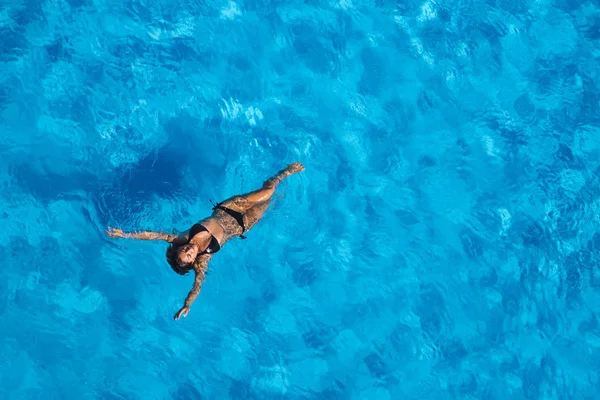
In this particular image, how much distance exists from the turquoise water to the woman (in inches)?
86.3

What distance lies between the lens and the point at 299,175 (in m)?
11.0

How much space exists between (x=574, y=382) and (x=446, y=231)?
3.67 m

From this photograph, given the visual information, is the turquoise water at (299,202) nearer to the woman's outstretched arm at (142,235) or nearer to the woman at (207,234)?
the woman at (207,234)

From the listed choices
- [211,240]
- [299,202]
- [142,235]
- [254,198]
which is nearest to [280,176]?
[254,198]

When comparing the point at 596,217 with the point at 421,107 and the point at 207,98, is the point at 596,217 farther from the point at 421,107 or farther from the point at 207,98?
the point at 207,98

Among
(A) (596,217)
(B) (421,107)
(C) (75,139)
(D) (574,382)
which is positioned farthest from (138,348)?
(A) (596,217)

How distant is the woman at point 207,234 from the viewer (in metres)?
7.01

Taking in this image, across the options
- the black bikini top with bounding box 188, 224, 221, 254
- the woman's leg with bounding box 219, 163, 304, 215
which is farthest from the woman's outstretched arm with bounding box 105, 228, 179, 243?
the woman's leg with bounding box 219, 163, 304, 215

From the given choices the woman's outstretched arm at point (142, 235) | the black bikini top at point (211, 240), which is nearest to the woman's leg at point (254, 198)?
the black bikini top at point (211, 240)

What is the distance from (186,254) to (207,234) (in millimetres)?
589

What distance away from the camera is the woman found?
23.0 feet

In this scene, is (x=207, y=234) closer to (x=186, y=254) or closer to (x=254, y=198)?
(x=186, y=254)

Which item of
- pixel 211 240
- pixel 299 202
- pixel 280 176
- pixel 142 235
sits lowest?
pixel 299 202

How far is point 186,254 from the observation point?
693 centimetres
